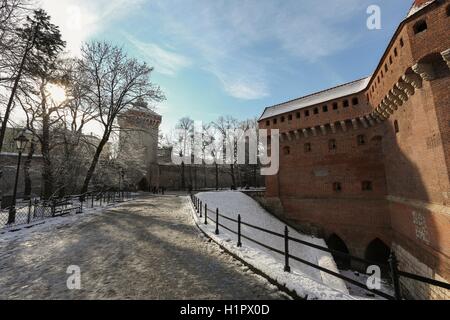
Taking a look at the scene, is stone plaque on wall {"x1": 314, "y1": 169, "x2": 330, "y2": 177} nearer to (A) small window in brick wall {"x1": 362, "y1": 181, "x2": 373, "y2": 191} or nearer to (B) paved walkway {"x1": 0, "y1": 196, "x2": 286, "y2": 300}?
(A) small window in brick wall {"x1": 362, "y1": 181, "x2": 373, "y2": 191}

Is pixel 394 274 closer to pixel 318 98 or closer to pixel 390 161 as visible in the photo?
pixel 390 161

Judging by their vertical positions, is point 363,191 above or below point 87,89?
below

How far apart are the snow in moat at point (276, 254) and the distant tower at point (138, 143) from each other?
34.8 ft

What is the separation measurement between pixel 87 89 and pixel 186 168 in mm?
26044

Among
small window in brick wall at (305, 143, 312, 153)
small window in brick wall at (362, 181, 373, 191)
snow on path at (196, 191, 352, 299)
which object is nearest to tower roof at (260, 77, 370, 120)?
small window in brick wall at (305, 143, 312, 153)

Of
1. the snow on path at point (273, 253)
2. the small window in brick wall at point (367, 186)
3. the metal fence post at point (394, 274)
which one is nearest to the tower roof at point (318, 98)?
the small window in brick wall at point (367, 186)

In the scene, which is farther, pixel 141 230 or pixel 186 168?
pixel 186 168

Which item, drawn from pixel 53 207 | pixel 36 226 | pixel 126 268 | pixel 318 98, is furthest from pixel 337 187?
pixel 36 226

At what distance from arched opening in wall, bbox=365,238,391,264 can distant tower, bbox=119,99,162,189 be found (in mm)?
19941

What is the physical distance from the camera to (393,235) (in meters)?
15.9

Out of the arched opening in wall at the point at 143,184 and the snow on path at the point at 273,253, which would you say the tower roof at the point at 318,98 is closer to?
the snow on path at the point at 273,253

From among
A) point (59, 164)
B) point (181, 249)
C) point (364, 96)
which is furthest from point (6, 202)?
point (364, 96)
